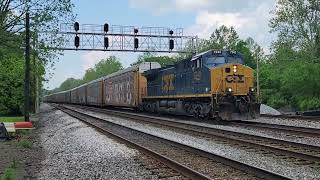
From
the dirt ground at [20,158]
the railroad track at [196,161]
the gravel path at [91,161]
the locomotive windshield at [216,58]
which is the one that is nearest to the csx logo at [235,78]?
the locomotive windshield at [216,58]

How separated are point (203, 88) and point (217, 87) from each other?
114cm

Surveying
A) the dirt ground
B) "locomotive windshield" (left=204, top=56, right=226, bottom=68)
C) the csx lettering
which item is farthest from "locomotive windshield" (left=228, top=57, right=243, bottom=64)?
the dirt ground

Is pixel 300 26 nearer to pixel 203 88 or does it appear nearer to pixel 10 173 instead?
pixel 203 88

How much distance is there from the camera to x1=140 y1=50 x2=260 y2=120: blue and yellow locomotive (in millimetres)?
23344

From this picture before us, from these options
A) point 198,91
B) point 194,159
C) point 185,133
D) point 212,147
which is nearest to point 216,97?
point 198,91

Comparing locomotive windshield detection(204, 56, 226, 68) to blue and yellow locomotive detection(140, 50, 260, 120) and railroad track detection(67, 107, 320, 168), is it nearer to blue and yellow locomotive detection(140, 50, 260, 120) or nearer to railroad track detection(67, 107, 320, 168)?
blue and yellow locomotive detection(140, 50, 260, 120)

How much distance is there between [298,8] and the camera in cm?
5794

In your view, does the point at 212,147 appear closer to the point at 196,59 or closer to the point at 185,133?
the point at 185,133

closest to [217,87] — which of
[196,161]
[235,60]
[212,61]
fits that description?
[212,61]

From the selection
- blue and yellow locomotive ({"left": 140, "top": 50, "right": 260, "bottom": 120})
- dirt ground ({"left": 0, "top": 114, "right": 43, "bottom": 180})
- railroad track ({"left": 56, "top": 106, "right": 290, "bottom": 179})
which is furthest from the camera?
blue and yellow locomotive ({"left": 140, "top": 50, "right": 260, "bottom": 120})

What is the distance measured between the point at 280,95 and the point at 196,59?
117 feet

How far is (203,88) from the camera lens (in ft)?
80.5

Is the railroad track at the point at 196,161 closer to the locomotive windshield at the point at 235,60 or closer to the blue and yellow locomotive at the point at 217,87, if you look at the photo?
the blue and yellow locomotive at the point at 217,87

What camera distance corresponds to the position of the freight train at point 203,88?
23.4 m
